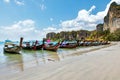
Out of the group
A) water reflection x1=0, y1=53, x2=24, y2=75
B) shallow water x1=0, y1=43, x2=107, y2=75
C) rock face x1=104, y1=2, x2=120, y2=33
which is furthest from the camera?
rock face x1=104, y1=2, x2=120, y2=33

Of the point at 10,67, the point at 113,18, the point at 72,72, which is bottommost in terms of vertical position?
the point at 10,67

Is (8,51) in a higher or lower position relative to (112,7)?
lower

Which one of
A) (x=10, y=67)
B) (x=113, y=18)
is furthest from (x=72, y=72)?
(x=113, y=18)

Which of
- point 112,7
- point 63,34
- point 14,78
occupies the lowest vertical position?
point 14,78

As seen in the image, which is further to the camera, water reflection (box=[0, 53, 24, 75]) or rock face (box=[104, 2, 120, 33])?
rock face (box=[104, 2, 120, 33])

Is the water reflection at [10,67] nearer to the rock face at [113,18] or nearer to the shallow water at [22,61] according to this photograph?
the shallow water at [22,61]

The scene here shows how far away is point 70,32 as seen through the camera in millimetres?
192875

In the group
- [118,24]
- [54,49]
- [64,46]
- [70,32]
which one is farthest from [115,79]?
[70,32]

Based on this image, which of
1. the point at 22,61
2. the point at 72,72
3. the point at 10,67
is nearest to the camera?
the point at 72,72

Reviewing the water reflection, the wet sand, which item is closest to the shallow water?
the water reflection

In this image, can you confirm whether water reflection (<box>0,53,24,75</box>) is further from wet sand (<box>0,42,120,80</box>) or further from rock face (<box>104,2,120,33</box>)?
rock face (<box>104,2,120,33</box>)

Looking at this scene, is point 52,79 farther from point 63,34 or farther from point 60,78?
point 63,34

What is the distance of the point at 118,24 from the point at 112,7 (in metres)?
23.5

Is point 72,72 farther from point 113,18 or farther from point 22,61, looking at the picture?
point 113,18
